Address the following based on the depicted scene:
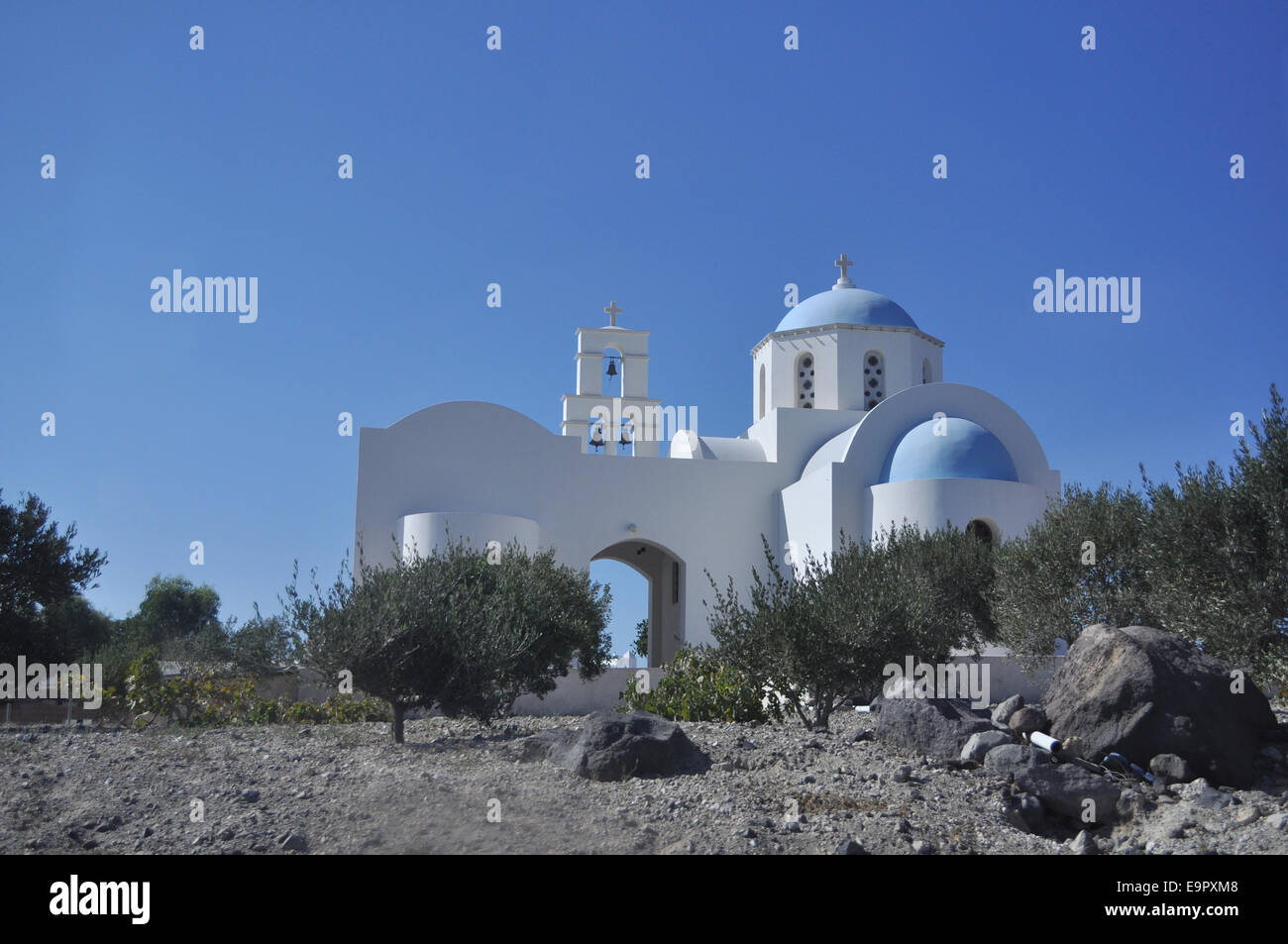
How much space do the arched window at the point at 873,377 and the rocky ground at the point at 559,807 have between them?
A: 47.8 ft

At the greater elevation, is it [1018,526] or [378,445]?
[378,445]

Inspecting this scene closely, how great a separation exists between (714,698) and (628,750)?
389cm

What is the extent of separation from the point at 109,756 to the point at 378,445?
37.3ft

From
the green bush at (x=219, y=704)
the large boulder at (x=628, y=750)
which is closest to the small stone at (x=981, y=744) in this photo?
the large boulder at (x=628, y=750)

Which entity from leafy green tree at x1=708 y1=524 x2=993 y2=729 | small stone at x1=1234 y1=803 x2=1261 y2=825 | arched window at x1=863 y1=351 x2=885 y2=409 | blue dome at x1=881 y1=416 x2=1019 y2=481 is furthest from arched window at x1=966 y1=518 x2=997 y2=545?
small stone at x1=1234 y1=803 x2=1261 y2=825

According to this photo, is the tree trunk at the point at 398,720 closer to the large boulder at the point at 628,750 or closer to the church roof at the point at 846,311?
the large boulder at the point at 628,750

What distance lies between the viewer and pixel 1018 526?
58.5ft

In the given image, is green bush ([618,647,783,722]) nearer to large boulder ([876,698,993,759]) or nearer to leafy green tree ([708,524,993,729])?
leafy green tree ([708,524,993,729])

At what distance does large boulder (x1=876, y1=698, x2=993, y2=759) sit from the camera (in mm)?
8156

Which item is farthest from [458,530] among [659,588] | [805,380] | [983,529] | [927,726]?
[927,726]

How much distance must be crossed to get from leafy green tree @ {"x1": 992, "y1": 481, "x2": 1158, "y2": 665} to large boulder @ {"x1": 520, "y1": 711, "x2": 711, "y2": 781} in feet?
22.0

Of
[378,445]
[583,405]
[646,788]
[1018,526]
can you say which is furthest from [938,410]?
[646,788]
